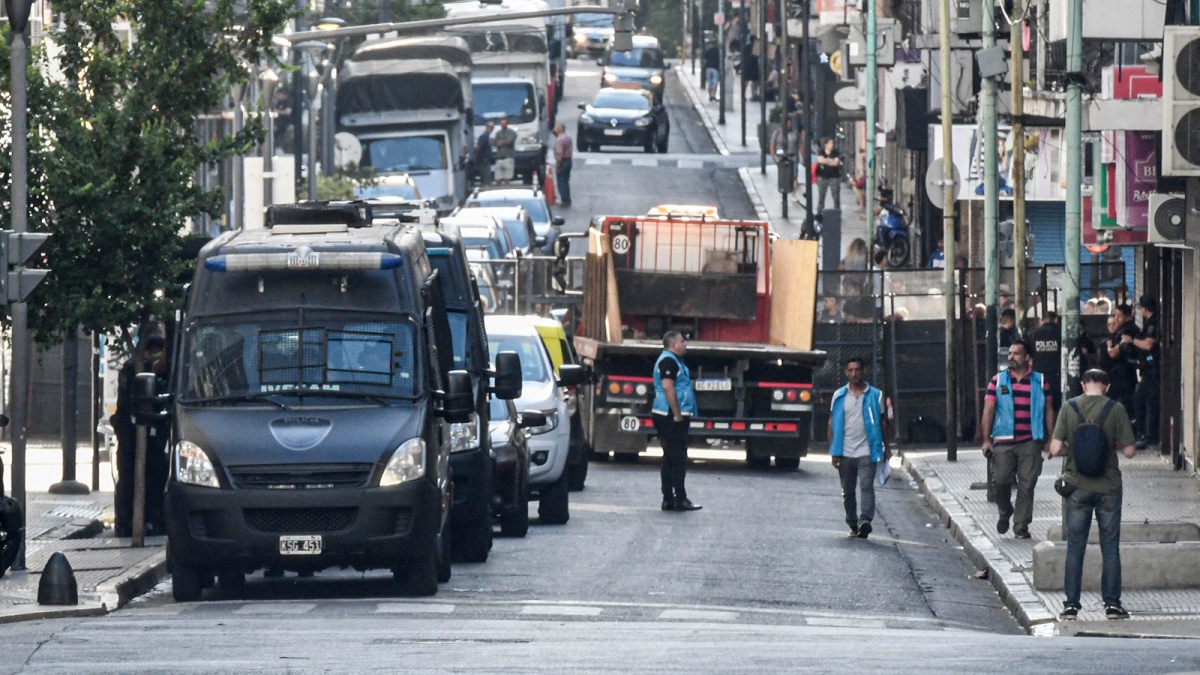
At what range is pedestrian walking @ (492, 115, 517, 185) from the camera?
58.6 m

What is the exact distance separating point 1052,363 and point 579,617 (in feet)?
52.8

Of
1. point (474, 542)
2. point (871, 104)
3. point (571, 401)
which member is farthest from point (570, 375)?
point (871, 104)

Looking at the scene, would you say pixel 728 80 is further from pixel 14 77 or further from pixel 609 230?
pixel 14 77

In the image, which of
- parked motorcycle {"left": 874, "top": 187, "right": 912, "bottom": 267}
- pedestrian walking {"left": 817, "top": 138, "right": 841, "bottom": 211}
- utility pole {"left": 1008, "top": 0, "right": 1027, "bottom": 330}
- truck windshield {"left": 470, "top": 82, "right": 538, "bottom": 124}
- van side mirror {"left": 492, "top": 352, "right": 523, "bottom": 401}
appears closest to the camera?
van side mirror {"left": 492, "top": 352, "right": 523, "bottom": 401}

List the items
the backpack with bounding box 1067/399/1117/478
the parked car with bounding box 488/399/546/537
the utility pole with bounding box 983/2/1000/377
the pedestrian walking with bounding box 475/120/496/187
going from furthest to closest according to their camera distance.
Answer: the pedestrian walking with bounding box 475/120/496/187 → the utility pole with bounding box 983/2/1000/377 → the parked car with bounding box 488/399/546/537 → the backpack with bounding box 1067/399/1117/478

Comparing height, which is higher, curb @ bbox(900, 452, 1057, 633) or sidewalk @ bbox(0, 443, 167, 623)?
sidewalk @ bbox(0, 443, 167, 623)

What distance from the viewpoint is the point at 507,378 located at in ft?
57.8

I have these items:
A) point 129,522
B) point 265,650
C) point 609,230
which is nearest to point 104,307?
point 129,522

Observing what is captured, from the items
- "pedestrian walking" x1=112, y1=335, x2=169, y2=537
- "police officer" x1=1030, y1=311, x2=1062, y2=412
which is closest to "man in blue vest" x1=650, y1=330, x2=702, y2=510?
"pedestrian walking" x1=112, y1=335, x2=169, y2=537

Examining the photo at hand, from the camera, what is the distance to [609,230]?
96.9ft

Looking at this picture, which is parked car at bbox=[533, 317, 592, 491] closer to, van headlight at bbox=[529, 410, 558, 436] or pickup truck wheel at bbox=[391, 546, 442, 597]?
van headlight at bbox=[529, 410, 558, 436]

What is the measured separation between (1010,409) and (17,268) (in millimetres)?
8622

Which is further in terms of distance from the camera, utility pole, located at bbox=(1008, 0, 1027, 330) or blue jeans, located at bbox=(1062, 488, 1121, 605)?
utility pole, located at bbox=(1008, 0, 1027, 330)

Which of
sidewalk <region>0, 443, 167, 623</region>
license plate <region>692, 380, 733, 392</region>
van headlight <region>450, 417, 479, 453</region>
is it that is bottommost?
sidewalk <region>0, 443, 167, 623</region>
